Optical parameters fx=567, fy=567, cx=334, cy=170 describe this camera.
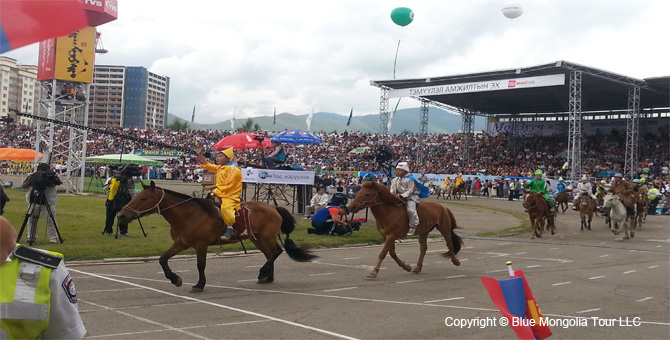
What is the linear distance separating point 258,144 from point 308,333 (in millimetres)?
16854

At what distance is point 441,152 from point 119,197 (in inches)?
1915

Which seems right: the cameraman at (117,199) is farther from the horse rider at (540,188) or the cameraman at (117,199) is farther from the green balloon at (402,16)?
the green balloon at (402,16)

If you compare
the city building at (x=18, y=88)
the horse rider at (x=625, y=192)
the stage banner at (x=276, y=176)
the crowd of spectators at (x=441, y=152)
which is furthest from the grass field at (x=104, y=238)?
the city building at (x=18, y=88)

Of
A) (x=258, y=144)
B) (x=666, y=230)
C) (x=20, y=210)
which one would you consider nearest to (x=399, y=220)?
(x=258, y=144)

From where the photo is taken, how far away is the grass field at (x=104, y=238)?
13.2m

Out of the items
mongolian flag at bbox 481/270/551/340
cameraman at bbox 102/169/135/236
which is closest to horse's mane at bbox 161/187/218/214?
mongolian flag at bbox 481/270/551/340

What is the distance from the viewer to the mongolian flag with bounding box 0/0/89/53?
2.24 m

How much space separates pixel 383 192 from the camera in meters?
12.1

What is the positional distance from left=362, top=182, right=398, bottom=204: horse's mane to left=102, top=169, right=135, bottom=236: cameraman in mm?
8290

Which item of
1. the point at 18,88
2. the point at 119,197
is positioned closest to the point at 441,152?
the point at 119,197

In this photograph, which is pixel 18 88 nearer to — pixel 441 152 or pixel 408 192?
pixel 441 152

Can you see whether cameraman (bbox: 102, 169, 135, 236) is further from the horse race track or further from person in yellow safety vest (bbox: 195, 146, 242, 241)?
person in yellow safety vest (bbox: 195, 146, 242, 241)

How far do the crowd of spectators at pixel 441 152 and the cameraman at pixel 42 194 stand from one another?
3141 centimetres

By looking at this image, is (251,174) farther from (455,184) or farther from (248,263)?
(455,184)
